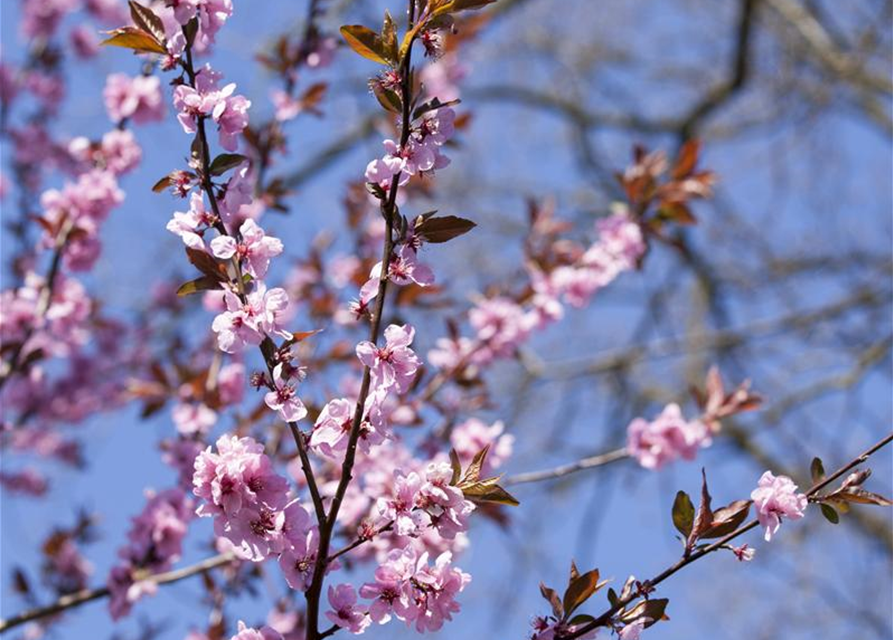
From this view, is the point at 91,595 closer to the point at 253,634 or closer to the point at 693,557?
the point at 253,634

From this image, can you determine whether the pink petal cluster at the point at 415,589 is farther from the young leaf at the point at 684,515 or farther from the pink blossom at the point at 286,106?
the pink blossom at the point at 286,106

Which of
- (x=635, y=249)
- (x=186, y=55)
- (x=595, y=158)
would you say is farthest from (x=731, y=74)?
(x=186, y=55)

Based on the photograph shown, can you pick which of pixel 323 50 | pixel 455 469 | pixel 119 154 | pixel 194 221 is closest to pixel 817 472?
pixel 455 469

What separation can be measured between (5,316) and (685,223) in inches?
75.0

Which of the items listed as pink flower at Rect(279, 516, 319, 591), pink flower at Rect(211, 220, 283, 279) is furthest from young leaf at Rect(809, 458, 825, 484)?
pink flower at Rect(211, 220, 283, 279)

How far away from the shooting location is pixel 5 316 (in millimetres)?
2570

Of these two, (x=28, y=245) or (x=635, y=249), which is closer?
(x=635, y=249)

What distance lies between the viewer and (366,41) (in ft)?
4.36

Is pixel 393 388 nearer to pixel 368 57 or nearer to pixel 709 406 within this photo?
pixel 368 57

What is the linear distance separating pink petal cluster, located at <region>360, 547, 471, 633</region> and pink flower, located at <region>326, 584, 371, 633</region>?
18mm

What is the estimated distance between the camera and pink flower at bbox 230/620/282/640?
1339 mm

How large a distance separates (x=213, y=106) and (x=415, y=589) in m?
0.77

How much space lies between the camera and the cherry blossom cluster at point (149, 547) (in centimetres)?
217

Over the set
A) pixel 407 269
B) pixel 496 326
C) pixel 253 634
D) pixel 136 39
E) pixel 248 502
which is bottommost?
pixel 253 634
